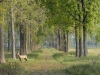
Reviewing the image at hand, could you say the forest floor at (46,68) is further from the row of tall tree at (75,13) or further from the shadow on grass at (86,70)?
the row of tall tree at (75,13)

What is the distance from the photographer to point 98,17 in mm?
34219

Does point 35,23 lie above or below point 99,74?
above

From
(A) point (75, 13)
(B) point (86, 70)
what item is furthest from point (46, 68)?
(A) point (75, 13)

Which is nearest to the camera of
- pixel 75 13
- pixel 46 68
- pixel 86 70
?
pixel 86 70

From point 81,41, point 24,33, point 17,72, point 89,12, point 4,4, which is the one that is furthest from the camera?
point 24,33

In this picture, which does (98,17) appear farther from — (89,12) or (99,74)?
(99,74)

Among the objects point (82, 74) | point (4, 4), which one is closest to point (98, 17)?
point (4, 4)

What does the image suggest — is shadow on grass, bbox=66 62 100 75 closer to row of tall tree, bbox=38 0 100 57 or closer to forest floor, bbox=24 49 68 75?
forest floor, bbox=24 49 68 75

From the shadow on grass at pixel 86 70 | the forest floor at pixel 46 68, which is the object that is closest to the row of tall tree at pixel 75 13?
the forest floor at pixel 46 68

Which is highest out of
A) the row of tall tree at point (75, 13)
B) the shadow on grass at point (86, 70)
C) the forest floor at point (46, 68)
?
the row of tall tree at point (75, 13)

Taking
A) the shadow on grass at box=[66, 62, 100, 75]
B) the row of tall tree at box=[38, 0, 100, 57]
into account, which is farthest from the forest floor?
the row of tall tree at box=[38, 0, 100, 57]

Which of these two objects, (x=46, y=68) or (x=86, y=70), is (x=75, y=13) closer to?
(x=46, y=68)

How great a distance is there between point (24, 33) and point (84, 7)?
1126 centimetres

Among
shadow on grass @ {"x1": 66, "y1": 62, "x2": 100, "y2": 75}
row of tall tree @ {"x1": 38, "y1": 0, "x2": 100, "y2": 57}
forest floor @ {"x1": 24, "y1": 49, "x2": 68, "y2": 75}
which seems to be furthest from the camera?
row of tall tree @ {"x1": 38, "y1": 0, "x2": 100, "y2": 57}
